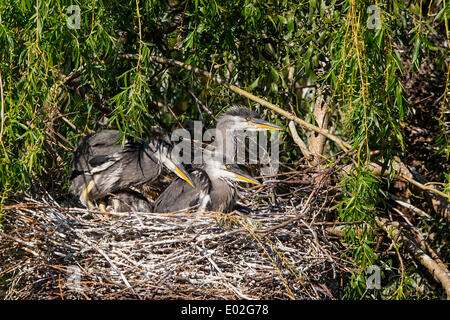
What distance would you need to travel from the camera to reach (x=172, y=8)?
5098mm

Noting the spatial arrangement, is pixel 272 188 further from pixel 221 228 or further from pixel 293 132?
pixel 221 228

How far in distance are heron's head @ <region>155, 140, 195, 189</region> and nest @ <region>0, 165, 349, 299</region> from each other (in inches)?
27.5

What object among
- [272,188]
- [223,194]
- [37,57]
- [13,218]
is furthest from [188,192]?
[37,57]

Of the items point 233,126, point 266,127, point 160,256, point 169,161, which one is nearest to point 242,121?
point 233,126

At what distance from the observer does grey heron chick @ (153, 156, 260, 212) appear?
15.6 ft

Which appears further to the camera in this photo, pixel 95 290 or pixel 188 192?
pixel 188 192

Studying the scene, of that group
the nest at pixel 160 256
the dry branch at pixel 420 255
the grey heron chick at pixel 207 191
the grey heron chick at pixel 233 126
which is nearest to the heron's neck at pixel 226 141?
the grey heron chick at pixel 233 126

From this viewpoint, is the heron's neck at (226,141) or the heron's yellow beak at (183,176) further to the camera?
the heron's neck at (226,141)

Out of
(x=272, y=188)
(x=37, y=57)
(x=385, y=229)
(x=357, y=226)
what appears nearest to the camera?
(x=37, y=57)

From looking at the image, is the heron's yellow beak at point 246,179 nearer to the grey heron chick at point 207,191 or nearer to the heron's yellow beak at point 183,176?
the grey heron chick at point 207,191

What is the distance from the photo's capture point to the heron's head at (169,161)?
489 cm

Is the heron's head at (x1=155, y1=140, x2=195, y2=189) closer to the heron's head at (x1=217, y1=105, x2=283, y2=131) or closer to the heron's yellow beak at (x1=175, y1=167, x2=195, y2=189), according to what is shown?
the heron's yellow beak at (x1=175, y1=167, x2=195, y2=189)

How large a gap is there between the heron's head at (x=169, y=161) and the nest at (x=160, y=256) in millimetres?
698

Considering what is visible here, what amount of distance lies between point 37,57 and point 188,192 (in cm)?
185
